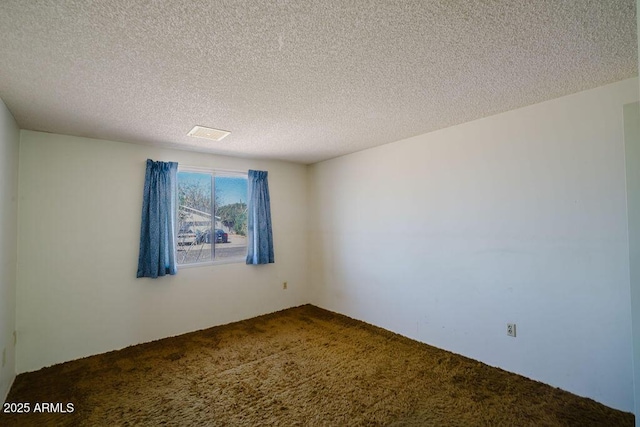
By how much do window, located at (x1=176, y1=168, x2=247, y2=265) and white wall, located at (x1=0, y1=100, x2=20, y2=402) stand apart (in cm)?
147

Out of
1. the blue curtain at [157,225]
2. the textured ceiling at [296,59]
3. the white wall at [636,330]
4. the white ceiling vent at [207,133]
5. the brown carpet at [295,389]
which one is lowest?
the brown carpet at [295,389]

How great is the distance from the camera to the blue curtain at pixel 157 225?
3391 mm

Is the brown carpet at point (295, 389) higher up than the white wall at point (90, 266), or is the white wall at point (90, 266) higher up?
the white wall at point (90, 266)

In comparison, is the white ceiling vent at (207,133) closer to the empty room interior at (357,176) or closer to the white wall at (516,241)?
the empty room interior at (357,176)

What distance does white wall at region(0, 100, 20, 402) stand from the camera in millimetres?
2238

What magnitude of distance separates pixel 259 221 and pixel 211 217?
65cm

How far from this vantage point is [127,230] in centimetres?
337

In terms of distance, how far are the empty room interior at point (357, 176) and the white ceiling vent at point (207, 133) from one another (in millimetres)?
105

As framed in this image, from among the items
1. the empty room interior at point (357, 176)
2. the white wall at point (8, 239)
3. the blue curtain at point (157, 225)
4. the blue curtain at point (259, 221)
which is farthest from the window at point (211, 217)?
the white wall at point (8, 239)

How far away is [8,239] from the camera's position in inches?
96.2

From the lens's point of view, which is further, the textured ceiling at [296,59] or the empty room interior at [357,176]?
the empty room interior at [357,176]

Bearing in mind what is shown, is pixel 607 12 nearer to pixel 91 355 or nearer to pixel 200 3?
pixel 200 3

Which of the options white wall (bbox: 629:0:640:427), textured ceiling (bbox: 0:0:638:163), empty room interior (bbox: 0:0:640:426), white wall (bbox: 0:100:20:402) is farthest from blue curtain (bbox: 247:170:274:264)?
white wall (bbox: 629:0:640:427)

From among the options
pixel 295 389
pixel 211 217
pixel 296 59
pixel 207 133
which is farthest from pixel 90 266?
pixel 296 59
